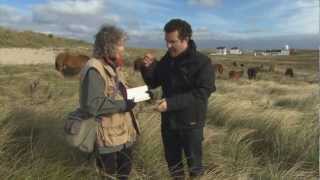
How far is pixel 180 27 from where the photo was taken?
4984 mm

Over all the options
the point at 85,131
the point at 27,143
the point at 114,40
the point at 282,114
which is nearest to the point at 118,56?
the point at 114,40

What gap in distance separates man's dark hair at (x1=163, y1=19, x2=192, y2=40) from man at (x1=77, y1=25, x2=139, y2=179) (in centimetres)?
52

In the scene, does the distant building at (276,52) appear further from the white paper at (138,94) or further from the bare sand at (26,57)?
the white paper at (138,94)

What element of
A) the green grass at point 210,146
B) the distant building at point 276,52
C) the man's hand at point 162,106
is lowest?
the distant building at point 276,52

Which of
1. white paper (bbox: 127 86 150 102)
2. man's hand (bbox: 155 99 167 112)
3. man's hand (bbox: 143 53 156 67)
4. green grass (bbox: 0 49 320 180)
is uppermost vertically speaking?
man's hand (bbox: 143 53 156 67)

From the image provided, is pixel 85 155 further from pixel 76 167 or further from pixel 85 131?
pixel 85 131

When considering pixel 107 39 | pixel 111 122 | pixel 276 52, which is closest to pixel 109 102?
pixel 111 122

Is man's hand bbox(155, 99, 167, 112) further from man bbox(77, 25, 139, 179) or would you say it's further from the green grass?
the green grass

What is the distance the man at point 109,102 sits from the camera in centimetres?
455

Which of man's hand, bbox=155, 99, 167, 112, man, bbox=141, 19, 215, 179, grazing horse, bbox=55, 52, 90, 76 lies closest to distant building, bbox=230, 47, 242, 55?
grazing horse, bbox=55, 52, 90, 76

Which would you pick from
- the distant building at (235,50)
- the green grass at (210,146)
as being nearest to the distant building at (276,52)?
the distant building at (235,50)

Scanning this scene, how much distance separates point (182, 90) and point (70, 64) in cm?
1926

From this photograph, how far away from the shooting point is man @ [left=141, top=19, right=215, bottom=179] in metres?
4.95

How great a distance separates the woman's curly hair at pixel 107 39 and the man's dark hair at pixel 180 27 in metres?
0.49
